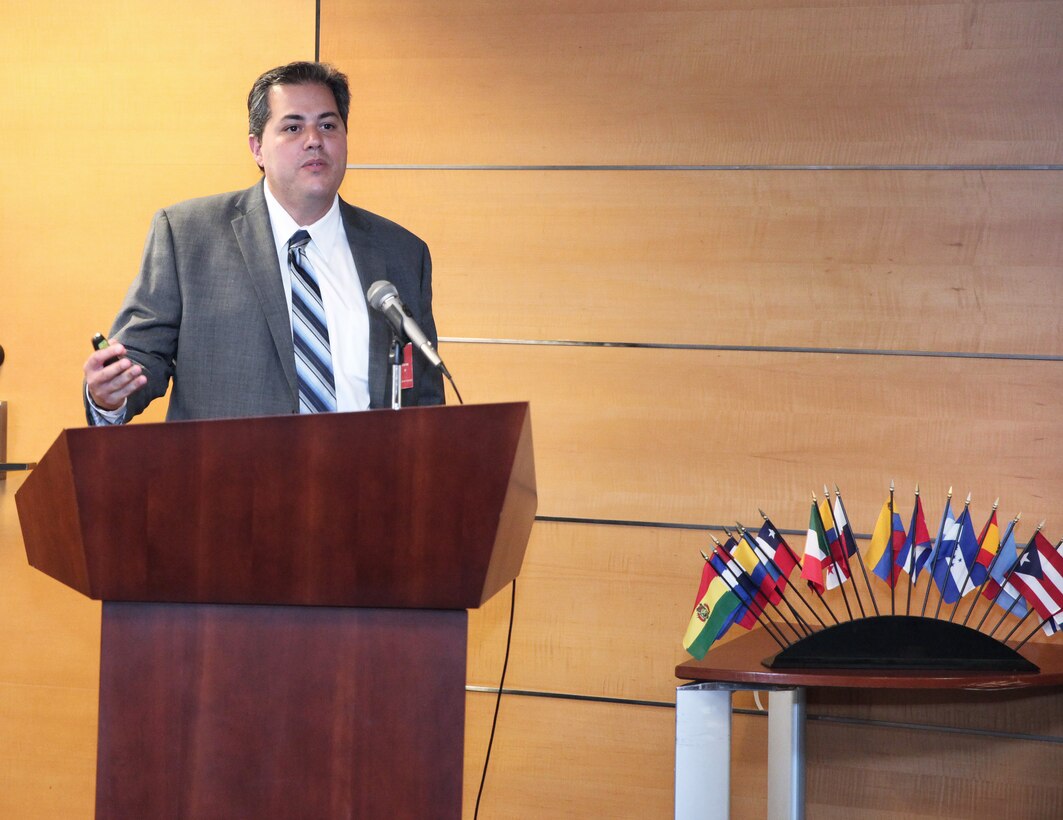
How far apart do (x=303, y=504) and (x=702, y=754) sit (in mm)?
1165

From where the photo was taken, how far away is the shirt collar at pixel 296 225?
2312 millimetres

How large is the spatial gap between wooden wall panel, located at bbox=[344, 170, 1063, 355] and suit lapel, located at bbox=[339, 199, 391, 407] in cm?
83

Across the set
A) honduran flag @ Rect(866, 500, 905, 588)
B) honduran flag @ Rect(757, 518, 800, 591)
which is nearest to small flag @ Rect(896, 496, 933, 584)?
honduran flag @ Rect(866, 500, 905, 588)

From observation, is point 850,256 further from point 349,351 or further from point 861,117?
point 349,351

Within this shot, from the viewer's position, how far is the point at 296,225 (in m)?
2.35

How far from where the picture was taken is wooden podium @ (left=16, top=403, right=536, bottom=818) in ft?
4.23

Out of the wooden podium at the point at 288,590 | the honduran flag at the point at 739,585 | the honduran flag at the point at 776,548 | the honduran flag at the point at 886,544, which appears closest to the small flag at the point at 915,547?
the honduran flag at the point at 886,544

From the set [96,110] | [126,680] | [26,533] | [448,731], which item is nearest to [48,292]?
[96,110]

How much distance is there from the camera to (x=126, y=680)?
1426mm

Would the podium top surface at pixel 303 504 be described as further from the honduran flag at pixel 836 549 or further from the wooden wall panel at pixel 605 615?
the wooden wall panel at pixel 605 615

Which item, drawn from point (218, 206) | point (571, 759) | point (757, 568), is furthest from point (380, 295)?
point (571, 759)

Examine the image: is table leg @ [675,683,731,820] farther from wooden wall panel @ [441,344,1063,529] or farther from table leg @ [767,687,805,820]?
wooden wall panel @ [441,344,1063,529]

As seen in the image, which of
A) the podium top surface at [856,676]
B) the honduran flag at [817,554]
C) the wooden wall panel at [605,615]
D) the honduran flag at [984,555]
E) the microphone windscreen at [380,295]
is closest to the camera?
the microphone windscreen at [380,295]

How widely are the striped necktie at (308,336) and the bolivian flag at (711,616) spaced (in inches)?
33.8
